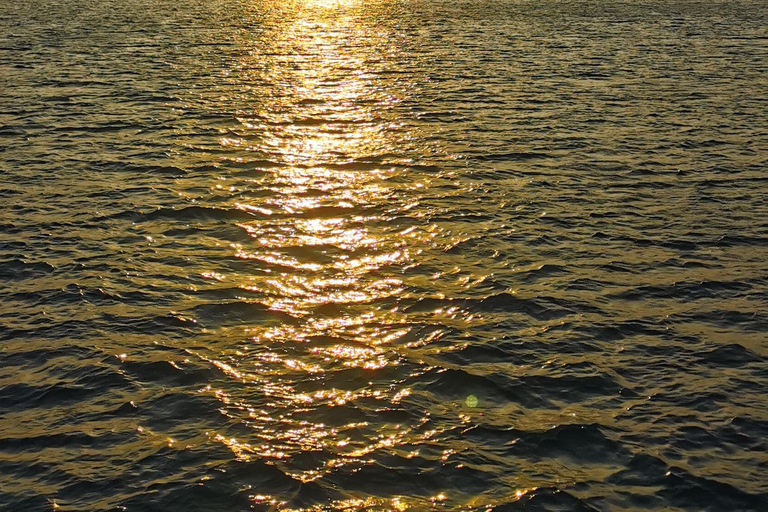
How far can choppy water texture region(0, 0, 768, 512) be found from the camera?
13.0m

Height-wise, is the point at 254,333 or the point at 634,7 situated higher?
the point at 634,7

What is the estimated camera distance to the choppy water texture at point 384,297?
42.6 ft

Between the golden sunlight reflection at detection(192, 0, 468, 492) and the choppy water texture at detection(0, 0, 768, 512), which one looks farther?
the golden sunlight reflection at detection(192, 0, 468, 492)

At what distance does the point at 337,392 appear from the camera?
591 inches

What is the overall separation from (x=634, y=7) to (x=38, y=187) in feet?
208

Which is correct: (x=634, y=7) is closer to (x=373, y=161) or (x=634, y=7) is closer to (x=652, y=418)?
(x=373, y=161)

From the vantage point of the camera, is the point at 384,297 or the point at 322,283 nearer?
the point at 384,297

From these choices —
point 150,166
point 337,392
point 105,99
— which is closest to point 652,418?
point 337,392

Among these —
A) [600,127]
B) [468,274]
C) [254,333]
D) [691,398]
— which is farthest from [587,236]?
[600,127]

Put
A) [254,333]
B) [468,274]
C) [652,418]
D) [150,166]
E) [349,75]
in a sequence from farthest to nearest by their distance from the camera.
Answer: [349,75]
[150,166]
[468,274]
[254,333]
[652,418]

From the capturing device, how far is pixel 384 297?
61.6 ft

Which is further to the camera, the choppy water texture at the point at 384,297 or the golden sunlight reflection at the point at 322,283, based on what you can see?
the golden sunlight reflection at the point at 322,283

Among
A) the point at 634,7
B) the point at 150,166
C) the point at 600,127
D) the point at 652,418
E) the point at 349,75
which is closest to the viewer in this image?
the point at 652,418

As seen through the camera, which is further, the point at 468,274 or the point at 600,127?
the point at 600,127
